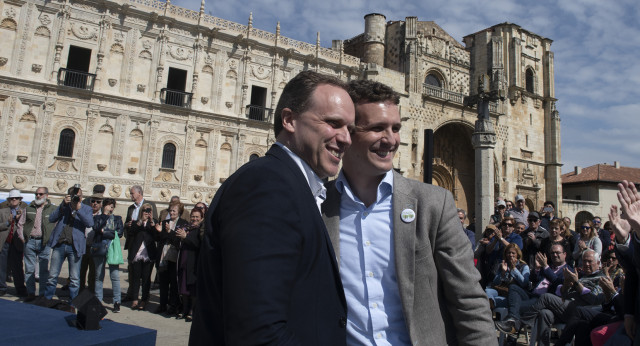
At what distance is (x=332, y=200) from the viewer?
2.11 m

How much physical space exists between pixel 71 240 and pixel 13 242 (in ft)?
6.67

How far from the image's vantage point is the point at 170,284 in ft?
26.7

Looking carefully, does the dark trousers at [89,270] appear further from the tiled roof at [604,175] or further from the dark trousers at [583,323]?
the tiled roof at [604,175]

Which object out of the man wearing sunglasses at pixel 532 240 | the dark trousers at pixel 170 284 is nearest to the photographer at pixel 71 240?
the dark trousers at pixel 170 284

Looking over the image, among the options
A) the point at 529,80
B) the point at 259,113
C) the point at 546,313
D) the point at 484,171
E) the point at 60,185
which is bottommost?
the point at 546,313

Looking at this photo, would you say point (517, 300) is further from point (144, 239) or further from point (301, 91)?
point (144, 239)

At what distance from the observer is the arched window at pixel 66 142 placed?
19.3 meters

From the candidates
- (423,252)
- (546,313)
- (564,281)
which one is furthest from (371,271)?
(564,281)

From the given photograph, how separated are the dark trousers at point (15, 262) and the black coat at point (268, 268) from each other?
935 cm

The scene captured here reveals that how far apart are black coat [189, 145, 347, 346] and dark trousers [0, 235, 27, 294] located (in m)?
9.35

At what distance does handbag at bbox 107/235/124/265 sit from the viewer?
25.4ft

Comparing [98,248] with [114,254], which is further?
[114,254]

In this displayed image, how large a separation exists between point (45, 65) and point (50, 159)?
4.46 m

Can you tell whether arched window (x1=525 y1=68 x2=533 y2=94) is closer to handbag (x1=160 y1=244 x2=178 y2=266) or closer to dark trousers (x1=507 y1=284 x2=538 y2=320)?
dark trousers (x1=507 y1=284 x2=538 y2=320)
